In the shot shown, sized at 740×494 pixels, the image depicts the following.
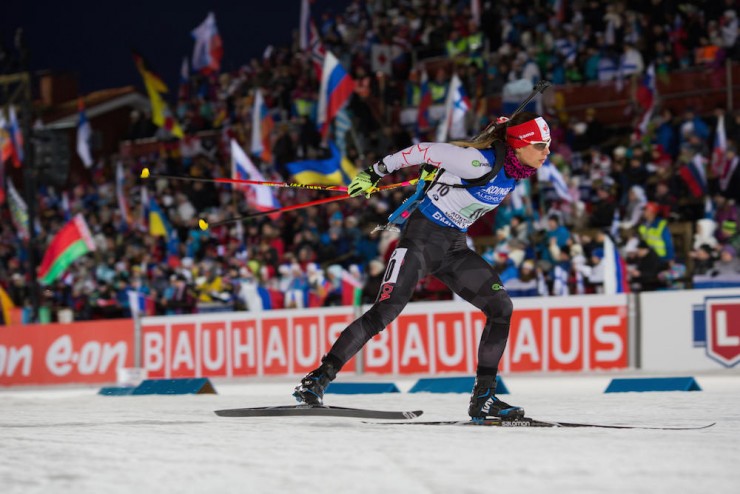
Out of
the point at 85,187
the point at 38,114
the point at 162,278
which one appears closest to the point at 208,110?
the point at 85,187

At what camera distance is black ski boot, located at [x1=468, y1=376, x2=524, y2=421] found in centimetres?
631

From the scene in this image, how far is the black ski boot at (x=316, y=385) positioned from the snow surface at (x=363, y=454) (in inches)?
5.7

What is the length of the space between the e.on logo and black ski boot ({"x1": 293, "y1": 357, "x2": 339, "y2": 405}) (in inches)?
296

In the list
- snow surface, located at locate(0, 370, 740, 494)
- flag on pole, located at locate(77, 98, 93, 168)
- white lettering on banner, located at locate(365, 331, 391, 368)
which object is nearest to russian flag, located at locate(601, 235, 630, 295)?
white lettering on banner, located at locate(365, 331, 391, 368)

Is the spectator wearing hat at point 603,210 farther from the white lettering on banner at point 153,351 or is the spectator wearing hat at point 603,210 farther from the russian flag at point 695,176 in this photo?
the white lettering on banner at point 153,351

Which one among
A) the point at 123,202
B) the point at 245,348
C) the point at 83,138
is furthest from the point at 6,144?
the point at 245,348

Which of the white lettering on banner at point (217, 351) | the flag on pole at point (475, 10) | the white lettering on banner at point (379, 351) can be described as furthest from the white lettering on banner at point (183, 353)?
the flag on pole at point (475, 10)

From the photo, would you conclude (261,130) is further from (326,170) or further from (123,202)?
(123,202)

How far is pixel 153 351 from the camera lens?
1688cm

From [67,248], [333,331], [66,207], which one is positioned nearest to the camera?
[333,331]

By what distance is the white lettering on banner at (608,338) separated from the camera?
13180 millimetres

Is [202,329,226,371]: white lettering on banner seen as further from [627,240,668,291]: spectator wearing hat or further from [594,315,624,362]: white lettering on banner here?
[627,240,668,291]: spectator wearing hat

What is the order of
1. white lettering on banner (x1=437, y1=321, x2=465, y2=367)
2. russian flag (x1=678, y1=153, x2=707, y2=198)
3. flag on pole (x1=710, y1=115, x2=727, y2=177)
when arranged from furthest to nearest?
flag on pole (x1=710, y1=115, x2=727, y2=177) → russian flag (x1=678, y1=153, x2=707, y2=198) → white lettering on banner (x1=437, y1=321, x2=465, y2=367)

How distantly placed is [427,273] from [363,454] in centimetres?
227
